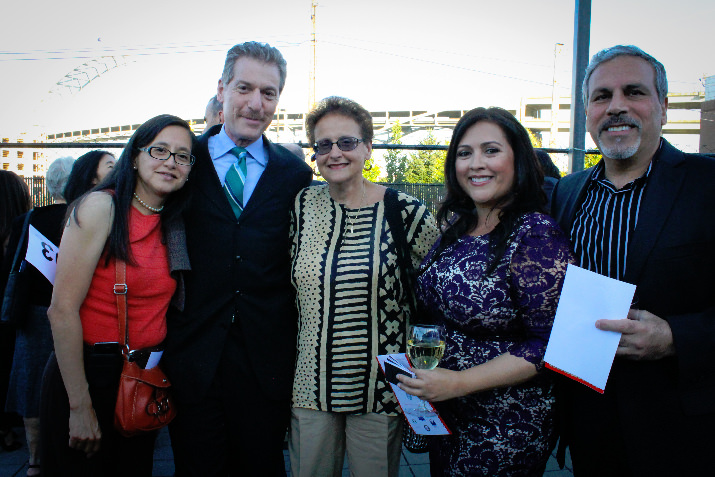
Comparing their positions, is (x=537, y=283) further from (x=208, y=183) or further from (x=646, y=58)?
(x=208, y=183)

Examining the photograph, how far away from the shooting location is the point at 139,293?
2164mm

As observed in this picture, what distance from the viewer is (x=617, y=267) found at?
186cm

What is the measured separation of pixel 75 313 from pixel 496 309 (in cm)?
182

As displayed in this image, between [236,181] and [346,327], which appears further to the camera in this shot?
[236,181]

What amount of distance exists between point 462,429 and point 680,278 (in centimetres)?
103

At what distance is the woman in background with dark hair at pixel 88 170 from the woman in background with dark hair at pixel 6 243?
2.32 feet

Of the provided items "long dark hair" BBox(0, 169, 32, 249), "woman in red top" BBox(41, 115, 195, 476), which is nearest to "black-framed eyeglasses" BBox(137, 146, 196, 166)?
"woman in red top" BBox(41, 115, 195, 476)

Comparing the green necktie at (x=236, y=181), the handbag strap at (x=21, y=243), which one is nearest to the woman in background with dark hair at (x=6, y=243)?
the handbag strap at (x=21, y=243)

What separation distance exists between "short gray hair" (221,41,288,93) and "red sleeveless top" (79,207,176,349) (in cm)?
95

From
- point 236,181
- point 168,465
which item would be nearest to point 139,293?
point 236,181

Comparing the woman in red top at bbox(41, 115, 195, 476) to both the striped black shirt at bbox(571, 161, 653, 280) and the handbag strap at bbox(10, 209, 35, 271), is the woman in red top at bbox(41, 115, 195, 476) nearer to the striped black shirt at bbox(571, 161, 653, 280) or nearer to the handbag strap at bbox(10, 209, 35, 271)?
the handbag strap at bbox(10, 209, 35, 271)

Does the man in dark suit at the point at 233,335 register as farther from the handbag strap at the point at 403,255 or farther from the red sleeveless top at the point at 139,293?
the handbag strap at the point at 403,255

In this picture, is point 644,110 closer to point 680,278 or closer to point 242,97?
point 680,278

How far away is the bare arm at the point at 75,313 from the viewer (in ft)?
6.63
